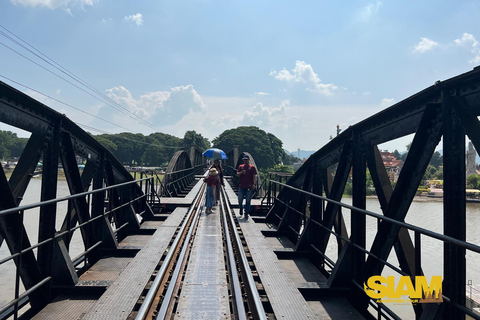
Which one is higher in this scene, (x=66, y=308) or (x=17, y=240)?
(x=17, y=240)

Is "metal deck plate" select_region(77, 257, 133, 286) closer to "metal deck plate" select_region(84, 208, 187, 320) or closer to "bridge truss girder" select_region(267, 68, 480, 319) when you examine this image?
"metal deck plate" select_region(84, 208, 187, 320)

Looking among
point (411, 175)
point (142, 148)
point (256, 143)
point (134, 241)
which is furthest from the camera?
point (142, 148)

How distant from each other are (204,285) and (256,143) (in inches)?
3250

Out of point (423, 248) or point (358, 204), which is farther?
point (423, 248)

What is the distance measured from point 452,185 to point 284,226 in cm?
481

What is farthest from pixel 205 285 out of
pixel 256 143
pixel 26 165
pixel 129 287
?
pixel 256 143

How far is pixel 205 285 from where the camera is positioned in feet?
14.1

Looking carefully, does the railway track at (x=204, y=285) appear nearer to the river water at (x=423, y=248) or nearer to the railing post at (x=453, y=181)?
the railing post at (x=453, y=181)

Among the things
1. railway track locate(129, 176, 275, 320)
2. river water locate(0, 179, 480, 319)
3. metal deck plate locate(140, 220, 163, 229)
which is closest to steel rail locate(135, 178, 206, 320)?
railway track locate(129, 176, 275, 320)

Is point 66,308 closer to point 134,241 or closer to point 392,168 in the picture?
point 134,241

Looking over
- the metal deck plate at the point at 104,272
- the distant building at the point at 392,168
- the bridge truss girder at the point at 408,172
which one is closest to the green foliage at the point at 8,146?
the distant building at the point at 392,168

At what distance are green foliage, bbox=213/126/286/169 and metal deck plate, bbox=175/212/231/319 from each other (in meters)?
75.9

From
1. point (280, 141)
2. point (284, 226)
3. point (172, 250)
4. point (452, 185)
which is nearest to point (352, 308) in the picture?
point (452, 185)

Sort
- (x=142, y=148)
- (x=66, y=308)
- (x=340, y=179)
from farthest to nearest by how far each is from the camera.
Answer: (x=142, y=148) → (x=340, y=179) → (x=66, y=308)
